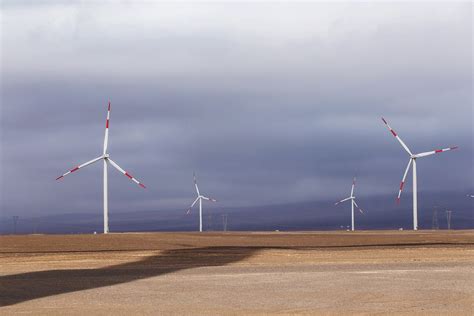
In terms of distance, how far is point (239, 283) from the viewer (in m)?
37.0

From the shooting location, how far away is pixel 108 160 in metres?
104

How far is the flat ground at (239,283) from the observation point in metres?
29.4

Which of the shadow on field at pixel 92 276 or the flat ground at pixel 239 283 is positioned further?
the shadow on field at pixel 92 276

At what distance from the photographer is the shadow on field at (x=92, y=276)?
113 ft

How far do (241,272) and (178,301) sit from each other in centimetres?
1176

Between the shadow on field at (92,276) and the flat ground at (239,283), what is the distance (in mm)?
35

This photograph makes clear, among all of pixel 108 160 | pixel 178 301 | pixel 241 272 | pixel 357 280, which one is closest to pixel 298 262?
pixel 241 272

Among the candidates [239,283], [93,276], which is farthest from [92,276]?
[239,283]

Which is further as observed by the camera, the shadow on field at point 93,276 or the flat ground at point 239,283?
the shadow on field at point 93,276

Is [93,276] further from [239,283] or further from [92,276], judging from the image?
[239,283]

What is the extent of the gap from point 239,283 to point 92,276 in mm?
7135

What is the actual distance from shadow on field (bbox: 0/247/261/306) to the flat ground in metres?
0.04

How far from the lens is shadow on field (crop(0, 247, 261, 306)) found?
34431 millimetres

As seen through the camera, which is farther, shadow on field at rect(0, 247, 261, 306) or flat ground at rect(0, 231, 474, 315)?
shadow on field at rect(0, 247, 261, 306)
